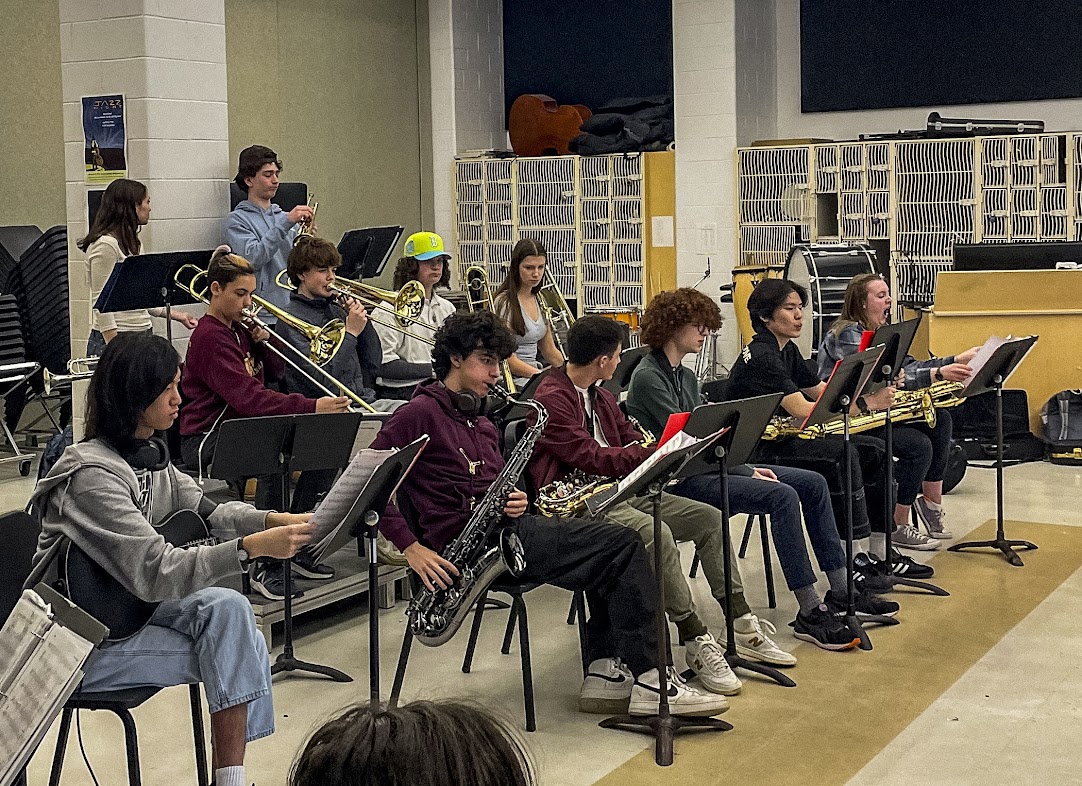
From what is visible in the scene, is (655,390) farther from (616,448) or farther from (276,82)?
(276,82)

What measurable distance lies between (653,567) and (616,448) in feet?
1.24

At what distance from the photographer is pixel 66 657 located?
211 centimetres

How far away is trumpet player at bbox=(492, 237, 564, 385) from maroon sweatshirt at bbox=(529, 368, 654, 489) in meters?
1.85

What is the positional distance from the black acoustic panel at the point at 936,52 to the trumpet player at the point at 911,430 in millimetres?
4506

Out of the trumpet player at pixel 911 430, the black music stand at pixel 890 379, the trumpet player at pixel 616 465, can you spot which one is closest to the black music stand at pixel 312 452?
the trumpet player at pixel 616 465

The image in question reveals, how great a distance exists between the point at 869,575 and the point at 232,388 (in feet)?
7.78

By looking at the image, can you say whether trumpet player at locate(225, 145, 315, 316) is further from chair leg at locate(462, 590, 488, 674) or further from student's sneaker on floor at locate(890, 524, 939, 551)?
student's sneaker on floor at locate(890, 524, 939, 551)

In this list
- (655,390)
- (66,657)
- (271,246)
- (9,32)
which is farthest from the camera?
(9,32)

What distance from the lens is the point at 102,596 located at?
9.59 ft

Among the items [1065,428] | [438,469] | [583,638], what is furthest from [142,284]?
[1065,428]

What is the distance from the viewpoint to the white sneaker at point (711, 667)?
160 inches

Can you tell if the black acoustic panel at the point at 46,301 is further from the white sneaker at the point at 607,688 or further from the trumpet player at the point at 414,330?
the white sneaker at the point at 607,688

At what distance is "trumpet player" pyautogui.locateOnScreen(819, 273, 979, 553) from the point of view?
5.49 metres

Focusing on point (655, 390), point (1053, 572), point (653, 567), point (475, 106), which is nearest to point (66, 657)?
point (653, 567)
